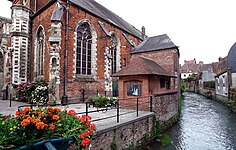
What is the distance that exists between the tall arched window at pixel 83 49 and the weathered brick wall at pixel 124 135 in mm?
8215

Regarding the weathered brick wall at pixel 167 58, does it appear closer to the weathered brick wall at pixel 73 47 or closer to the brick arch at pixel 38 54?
the weathered brick wall at pixel 73 47

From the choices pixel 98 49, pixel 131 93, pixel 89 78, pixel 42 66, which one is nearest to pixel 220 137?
pixel 131 93

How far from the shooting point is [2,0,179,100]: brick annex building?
37.6 ft

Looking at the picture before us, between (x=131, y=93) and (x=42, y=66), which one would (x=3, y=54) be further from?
(x=131, y=93)

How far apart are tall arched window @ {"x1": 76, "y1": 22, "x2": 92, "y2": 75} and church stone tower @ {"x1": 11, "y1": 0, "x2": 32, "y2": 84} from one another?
4932mm

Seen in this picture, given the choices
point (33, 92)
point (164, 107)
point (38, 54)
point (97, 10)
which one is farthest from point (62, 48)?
point (164, 107)

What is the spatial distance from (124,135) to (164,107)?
16.4ft

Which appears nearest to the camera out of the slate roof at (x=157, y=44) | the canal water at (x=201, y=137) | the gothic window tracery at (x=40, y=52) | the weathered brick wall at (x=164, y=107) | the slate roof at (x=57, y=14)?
the canal water at (x=201, y=137)

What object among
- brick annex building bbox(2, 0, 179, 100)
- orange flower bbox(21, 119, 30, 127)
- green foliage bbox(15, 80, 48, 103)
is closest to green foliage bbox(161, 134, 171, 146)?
orange flower bbox(21, 119, 30, 127)

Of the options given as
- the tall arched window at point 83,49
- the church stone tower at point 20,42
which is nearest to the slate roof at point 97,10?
the tall arched window at point 83,49

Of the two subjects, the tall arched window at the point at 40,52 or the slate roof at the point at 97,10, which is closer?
the tall arched window at the point at 40,52

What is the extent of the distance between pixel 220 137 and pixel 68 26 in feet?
43.3

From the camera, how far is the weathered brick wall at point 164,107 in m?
9.20

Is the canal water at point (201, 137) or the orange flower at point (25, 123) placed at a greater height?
the orange flower at point (25, 123)
